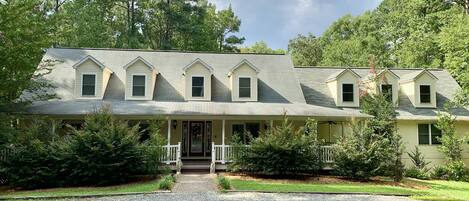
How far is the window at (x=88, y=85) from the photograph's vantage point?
17.4m

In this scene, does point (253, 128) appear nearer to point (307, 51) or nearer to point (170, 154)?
point (170, 154)

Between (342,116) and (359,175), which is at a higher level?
(342,116)

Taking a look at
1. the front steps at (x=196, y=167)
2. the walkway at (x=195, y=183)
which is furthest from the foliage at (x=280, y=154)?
the front steps at (x=196, y=167)

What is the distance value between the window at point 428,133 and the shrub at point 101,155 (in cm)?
1453

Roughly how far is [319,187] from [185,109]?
6942 millimetres

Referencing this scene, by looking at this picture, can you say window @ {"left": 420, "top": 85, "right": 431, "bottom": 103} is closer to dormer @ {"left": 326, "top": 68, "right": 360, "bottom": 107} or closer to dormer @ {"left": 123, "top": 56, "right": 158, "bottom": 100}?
dormer @ {"left": 326, "top": 68, "right": 360, "bottom": 107}

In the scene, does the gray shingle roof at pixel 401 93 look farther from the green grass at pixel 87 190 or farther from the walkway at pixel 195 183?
the green grass at pixel 87 190

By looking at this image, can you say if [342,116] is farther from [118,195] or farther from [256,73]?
[118,195]

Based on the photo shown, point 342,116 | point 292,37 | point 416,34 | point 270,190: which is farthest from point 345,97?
point 292,37

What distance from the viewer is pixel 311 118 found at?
52.1 feet

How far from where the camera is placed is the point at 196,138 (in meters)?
18.2

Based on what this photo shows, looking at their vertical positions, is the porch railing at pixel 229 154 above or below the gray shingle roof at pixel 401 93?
below

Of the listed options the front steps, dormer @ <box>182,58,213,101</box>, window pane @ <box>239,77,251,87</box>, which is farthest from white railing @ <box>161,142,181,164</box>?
window pane @ <box>239,77,251,87</box>

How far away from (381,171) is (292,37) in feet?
106
